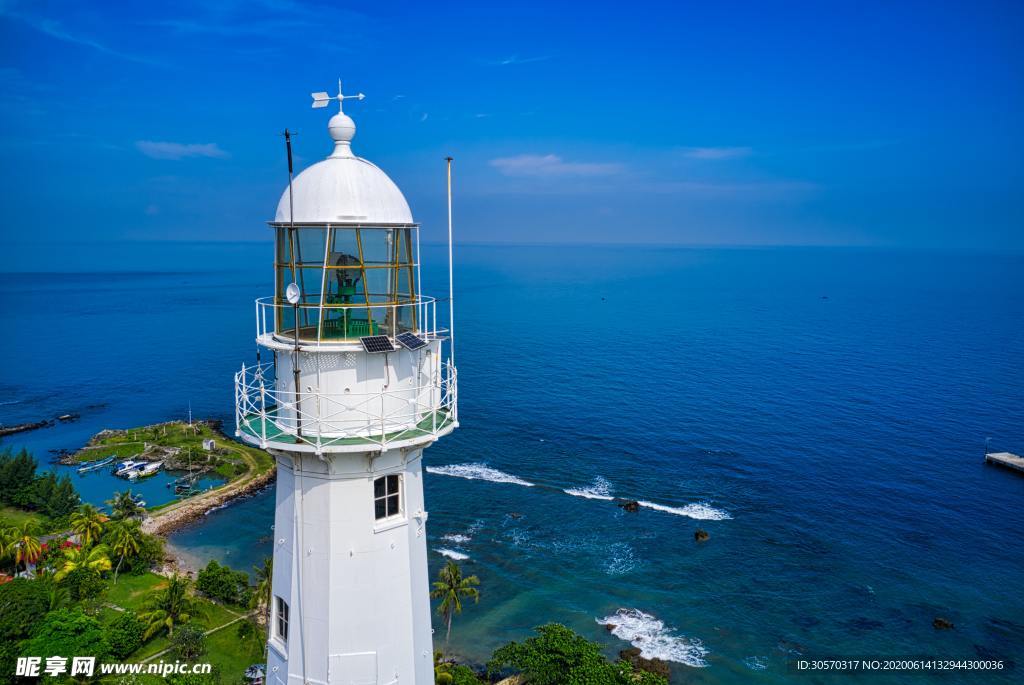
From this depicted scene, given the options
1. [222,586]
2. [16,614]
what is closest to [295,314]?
[16,614]

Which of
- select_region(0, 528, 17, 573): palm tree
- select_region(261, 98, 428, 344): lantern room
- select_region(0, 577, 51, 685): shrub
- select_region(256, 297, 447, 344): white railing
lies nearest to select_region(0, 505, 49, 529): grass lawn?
select_region(0, 528, 17, 573): palm tree

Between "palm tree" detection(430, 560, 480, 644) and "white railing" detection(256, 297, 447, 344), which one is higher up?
"white railing" detection(256, 297, 447, 344)

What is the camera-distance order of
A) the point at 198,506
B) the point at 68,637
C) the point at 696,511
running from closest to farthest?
the point at 68,637 < the point at 696,511 < the point at 198,506

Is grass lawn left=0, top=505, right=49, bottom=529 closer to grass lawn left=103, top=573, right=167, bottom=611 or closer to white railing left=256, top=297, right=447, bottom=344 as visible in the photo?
grass lawn left=103, top=573, right=167, bottom=611

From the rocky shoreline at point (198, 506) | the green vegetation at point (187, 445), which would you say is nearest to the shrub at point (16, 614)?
the rocky shoreline at point (198, 506)

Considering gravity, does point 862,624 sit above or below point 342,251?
below

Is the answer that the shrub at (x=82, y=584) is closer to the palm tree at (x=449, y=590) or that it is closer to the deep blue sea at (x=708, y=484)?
the deep blue sea at (x=708, y=484)

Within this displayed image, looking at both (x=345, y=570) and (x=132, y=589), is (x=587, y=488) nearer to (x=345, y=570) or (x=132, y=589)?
(x=132, y=589)

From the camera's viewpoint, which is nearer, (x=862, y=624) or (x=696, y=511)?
(x=862, y=624)
